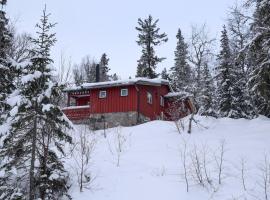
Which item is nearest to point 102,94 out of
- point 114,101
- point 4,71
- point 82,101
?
point 114,101

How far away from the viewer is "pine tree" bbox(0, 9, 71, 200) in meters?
14.0

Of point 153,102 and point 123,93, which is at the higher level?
point 123,93

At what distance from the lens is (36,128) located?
1435 centimetres

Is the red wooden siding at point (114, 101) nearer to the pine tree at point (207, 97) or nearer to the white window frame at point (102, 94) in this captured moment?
the white window frame at point (102, 94)

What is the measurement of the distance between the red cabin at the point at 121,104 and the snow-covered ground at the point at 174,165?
941 centimetres

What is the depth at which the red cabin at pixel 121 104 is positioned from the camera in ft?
105

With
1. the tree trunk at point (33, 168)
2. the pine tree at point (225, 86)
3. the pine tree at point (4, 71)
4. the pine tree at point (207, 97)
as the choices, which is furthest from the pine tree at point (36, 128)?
the pine tree at point (207, 97)

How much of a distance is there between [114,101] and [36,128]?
18787mm

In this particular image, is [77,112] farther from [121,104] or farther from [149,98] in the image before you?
[149,98]

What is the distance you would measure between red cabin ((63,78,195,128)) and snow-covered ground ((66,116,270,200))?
9.41m

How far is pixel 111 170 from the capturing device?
54.0 feet

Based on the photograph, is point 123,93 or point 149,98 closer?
point 123,93

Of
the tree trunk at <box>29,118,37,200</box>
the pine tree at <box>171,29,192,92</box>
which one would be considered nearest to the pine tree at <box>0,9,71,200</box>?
the tree trunk at <box>29,118,37,200</box>

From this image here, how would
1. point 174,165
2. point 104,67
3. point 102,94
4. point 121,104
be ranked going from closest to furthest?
point 174,165 → point 121,104 → point 102,94 → point 104,67
